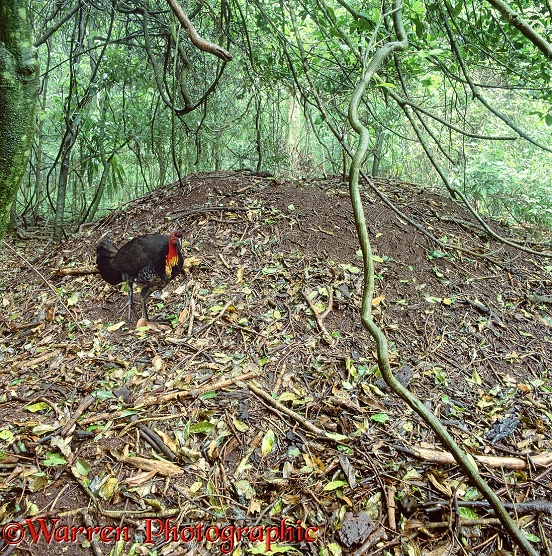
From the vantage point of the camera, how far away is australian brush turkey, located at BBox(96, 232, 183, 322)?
10.1 ft

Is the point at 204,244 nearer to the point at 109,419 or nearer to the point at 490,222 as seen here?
the point at 109,419

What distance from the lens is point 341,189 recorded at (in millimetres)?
4547

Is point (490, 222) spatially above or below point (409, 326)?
above

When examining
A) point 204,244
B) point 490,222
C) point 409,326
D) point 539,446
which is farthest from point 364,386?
point 490,222

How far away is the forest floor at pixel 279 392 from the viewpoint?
1.87 metres

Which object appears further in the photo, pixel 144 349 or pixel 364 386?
pixel 144 349

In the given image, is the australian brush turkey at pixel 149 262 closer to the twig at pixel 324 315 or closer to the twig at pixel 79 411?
the twig at pixel 79 411

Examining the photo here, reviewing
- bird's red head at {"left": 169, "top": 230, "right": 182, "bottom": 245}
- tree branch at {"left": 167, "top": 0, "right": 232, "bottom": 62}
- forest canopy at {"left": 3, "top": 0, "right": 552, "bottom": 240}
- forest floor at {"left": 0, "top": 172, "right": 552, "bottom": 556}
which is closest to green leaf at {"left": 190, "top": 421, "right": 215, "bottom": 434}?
forest floor at {"left": 0, "top": 172, "right": 552, "bottom": 556}

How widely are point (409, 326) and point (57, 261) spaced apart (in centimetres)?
331

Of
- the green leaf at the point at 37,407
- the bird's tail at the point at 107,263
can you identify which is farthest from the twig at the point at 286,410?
the bird's tail at the point at 107,263

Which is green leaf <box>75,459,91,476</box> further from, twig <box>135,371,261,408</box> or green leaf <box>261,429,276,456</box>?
green leaf <box>261,429,276,456</box>

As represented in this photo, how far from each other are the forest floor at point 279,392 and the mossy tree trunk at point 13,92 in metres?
1.03

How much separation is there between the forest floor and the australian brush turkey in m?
0.22

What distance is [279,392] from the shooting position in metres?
2.53
